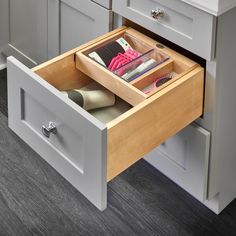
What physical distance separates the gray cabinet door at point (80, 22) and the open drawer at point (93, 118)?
0.15 m

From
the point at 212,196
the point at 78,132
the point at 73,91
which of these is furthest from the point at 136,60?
the point at 212,196

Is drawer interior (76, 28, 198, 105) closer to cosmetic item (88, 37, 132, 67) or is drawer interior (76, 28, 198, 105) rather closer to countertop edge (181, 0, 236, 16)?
cosmetic item (88, 37, 132, 67)

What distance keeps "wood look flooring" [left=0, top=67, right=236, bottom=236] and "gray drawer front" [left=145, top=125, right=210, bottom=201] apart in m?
0.10

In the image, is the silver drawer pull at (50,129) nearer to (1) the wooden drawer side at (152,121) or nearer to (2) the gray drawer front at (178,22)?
(1) the wooden drawer side at (152,121)

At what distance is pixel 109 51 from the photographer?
1.80m

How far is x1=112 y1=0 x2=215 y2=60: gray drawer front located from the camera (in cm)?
161

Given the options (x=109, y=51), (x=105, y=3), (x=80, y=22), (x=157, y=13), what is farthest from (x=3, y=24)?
(x=157, y=13)

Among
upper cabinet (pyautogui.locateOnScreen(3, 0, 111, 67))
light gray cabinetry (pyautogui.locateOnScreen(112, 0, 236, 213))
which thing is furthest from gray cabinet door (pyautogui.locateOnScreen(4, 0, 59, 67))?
light gray cabinetry (pyautogui.locateOnScreen(112, 0, 236, 213))

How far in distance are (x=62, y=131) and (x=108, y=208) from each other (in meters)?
0.59

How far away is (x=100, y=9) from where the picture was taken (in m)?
1.92

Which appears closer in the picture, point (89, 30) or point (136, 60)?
point (136, 60)

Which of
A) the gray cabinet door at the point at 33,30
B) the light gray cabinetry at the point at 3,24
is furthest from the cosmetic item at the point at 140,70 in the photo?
the light gray cabinetry at the point at 3,24

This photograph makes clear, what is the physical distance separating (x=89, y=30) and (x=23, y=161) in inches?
20.7

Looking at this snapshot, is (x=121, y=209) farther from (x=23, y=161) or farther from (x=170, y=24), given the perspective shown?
(x=170, y=24)
